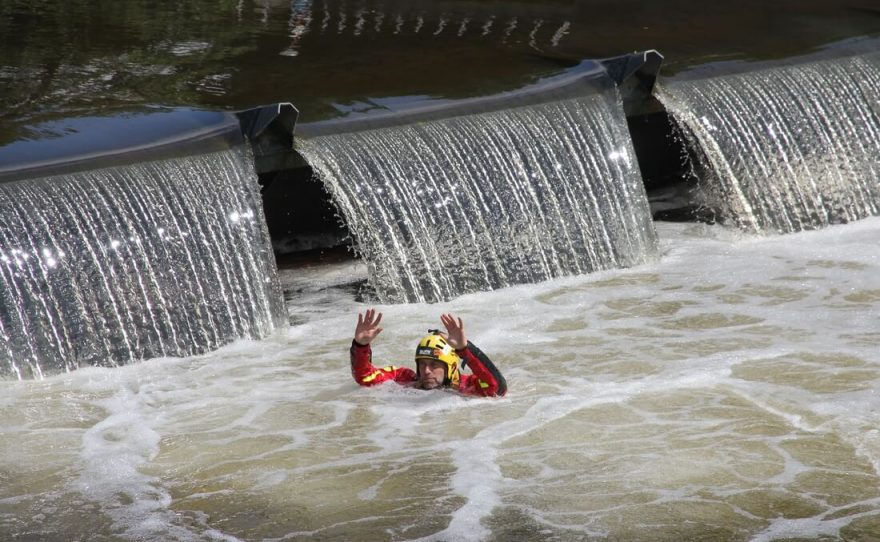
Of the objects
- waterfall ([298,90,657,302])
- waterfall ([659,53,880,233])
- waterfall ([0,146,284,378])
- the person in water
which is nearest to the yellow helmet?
the person in water

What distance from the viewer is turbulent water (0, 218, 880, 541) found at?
5.40 meters

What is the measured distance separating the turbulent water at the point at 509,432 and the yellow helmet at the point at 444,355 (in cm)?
12

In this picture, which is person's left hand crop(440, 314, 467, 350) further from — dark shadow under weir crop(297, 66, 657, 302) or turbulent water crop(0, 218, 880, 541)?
dark shadow under weir crop(297, 66, 657, 302)

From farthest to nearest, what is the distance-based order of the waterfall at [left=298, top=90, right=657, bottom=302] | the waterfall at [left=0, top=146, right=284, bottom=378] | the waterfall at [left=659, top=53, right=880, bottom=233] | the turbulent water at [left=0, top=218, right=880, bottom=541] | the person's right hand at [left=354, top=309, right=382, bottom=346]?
the waterfall at [left=659, top=53, right=880, bottom=233]
the waterfall at [left=298, top=90, right=657, bottom=302]
the waterfall at [left=0, top=146, right=284, bottom=378]
the person's right hand at [left=354, top=309, right=382, bottom=346]
the turbulent water at [left=0, top=218, right=880, bottom=541]

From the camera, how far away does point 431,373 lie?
279 inches

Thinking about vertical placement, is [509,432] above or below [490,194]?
below

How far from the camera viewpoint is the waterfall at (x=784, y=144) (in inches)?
426

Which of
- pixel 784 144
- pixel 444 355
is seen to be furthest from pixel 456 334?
pixel 784 144

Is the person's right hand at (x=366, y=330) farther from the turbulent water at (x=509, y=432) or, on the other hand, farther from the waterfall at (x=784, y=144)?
the waterfall at (x=784, y=144)

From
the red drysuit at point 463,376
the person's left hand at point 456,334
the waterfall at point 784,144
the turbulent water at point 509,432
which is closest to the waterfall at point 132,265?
the turbulent water at point 509,432

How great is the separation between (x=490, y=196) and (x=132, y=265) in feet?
9.32

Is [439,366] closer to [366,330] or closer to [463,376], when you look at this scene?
[463,376]

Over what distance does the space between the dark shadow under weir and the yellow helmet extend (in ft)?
6.09

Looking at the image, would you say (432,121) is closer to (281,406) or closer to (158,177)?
(158,177)
